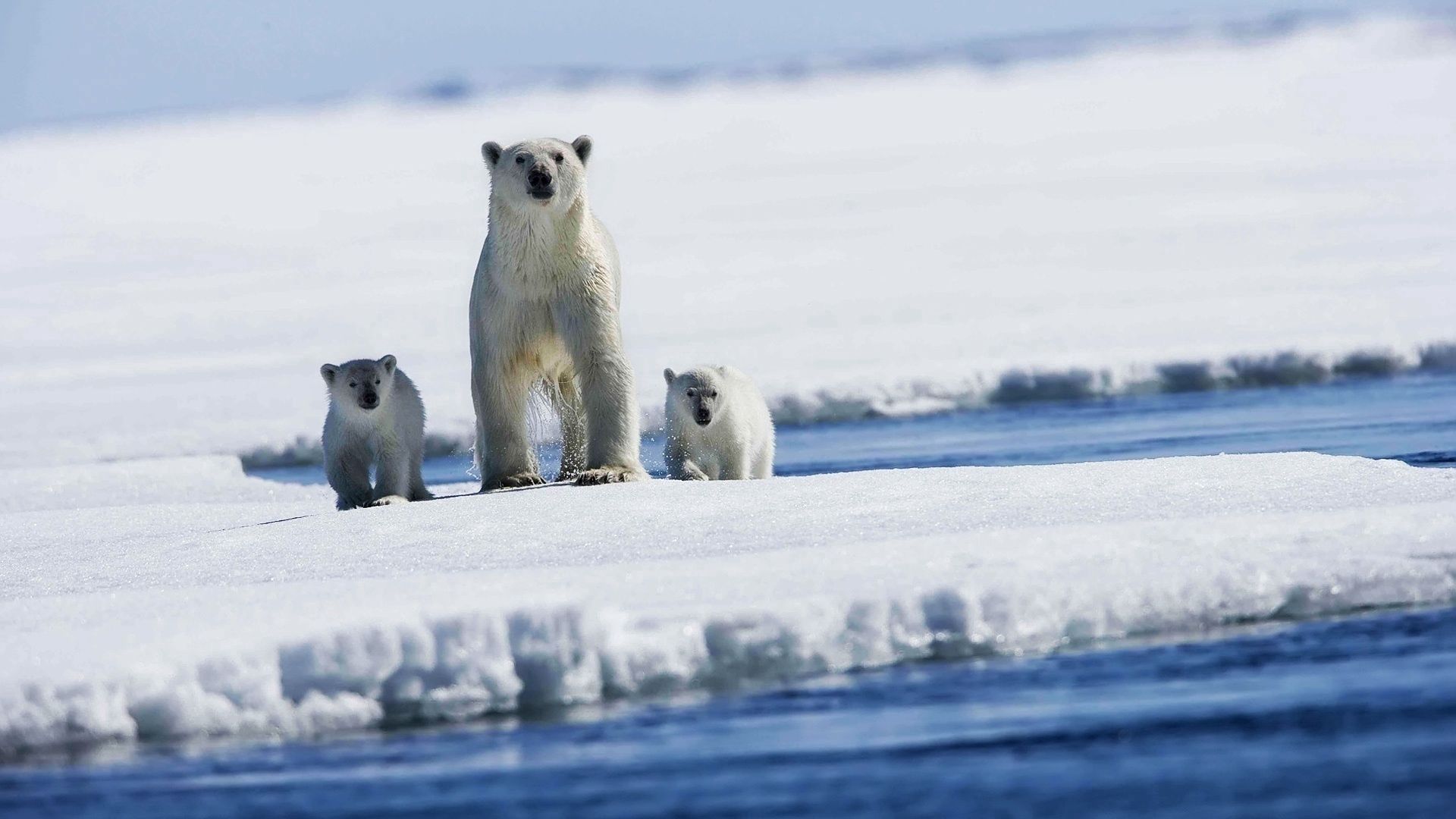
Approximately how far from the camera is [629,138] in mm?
30859

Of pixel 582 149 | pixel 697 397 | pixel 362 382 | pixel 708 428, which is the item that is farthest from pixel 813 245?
pixel 362 382

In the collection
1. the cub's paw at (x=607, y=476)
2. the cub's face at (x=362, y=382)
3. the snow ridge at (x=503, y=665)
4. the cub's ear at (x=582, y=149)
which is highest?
the cub's ear at (x=582, y=149)

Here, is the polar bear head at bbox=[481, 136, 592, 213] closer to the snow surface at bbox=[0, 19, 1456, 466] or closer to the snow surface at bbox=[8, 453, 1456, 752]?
the snow surface at bbox=[8, 453, 1456, 752]

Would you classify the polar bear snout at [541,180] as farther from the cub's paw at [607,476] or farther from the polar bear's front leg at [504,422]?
the cub's paw at [607,476]

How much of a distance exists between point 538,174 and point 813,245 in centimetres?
1283

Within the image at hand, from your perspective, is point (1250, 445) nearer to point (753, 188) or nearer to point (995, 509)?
point (995, 509)

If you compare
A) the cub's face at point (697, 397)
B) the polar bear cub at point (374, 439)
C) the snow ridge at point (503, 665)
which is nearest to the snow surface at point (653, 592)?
the snow ridge at point (503, 665)

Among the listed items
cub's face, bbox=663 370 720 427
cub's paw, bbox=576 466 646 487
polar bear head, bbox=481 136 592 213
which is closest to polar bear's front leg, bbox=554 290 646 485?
cub's paw, bbox=576 466 646 487

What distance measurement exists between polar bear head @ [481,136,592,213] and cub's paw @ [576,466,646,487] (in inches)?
32.5

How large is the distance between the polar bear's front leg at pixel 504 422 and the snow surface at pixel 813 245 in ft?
10.9

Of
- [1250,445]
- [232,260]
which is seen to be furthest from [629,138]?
[1250,445]

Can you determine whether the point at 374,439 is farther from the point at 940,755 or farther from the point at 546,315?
the point at 940,755

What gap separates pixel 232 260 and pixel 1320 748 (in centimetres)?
1853

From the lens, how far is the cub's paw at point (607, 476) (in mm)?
6289
